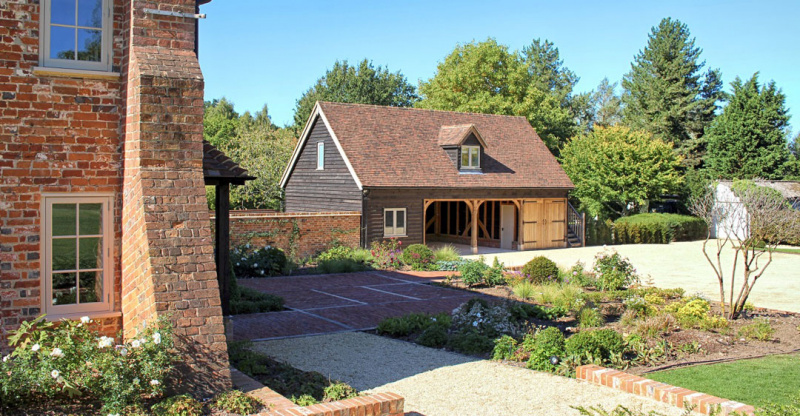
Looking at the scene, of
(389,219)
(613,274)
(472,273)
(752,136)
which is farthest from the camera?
(752,136)

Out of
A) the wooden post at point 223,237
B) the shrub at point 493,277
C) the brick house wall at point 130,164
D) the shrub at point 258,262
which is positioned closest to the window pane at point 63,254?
the brick house wall at point 130,164

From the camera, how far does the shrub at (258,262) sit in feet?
66.4

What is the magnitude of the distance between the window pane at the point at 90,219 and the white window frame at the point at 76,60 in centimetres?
159

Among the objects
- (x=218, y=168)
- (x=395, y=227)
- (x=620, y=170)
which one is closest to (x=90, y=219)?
(x=218, y=168)

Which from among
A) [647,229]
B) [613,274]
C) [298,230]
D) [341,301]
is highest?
[298,230]

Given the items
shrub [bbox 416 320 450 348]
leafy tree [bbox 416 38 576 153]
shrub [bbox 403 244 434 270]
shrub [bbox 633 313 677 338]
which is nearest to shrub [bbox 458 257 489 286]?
shrub [bbox 403 244 434 270]

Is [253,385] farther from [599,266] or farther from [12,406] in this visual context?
[599,266]

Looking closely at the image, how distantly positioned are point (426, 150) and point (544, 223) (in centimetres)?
683

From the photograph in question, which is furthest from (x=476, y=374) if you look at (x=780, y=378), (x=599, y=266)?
(x=599, y=266)

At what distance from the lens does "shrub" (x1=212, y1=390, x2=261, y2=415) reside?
6.65m

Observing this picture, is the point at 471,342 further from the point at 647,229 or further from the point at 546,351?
the point at 647,229

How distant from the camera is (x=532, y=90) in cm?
4516

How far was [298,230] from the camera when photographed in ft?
80.6

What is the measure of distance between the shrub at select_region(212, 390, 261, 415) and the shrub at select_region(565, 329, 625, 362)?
498 cm
